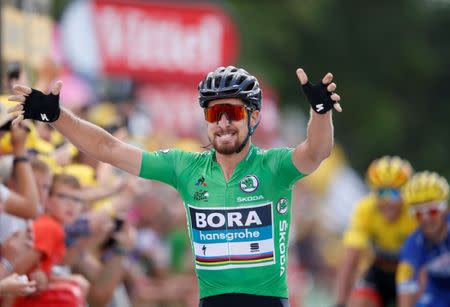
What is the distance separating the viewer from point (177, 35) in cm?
2819

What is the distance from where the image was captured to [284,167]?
8820 mm

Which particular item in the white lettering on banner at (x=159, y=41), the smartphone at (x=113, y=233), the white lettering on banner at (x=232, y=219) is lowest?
the smartphone at (x=113, y=233)

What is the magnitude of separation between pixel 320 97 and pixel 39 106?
1.71 m

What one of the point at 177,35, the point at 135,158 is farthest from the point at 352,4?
the point at 135,158

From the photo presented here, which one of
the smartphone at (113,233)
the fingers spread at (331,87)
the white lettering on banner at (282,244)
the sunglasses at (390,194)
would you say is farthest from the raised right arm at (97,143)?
the sunglasses at (390,194)

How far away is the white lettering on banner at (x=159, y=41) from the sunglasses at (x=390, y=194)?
13238mm

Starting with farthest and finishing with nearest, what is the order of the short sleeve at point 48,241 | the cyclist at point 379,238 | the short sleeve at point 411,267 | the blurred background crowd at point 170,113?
the cyclist at point 379,238 < the short sleeve at point 411,267 < the blurred background crowd at point 170,113 < the short sleeve at point 48,241

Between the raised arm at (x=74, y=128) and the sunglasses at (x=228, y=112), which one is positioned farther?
the sunglasses at (x=228, y=112)

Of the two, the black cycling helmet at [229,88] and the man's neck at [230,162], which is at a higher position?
the black cycling helmet at [229,88]

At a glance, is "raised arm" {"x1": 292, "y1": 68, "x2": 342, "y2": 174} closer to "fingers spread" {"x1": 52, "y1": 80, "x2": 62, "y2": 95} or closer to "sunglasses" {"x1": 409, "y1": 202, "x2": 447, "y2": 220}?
"fingers spread" {"x1": 52, "y1": 80, "x2": 62, "y2": 95}

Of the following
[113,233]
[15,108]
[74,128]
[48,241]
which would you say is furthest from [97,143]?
[113,233]

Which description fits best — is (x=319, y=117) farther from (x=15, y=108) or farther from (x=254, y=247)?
(x=15, y=108)

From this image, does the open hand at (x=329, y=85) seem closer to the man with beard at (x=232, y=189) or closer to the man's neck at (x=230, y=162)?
the man with beard at (x=232, y=189)

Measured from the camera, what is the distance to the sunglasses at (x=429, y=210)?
1289 centimetres
